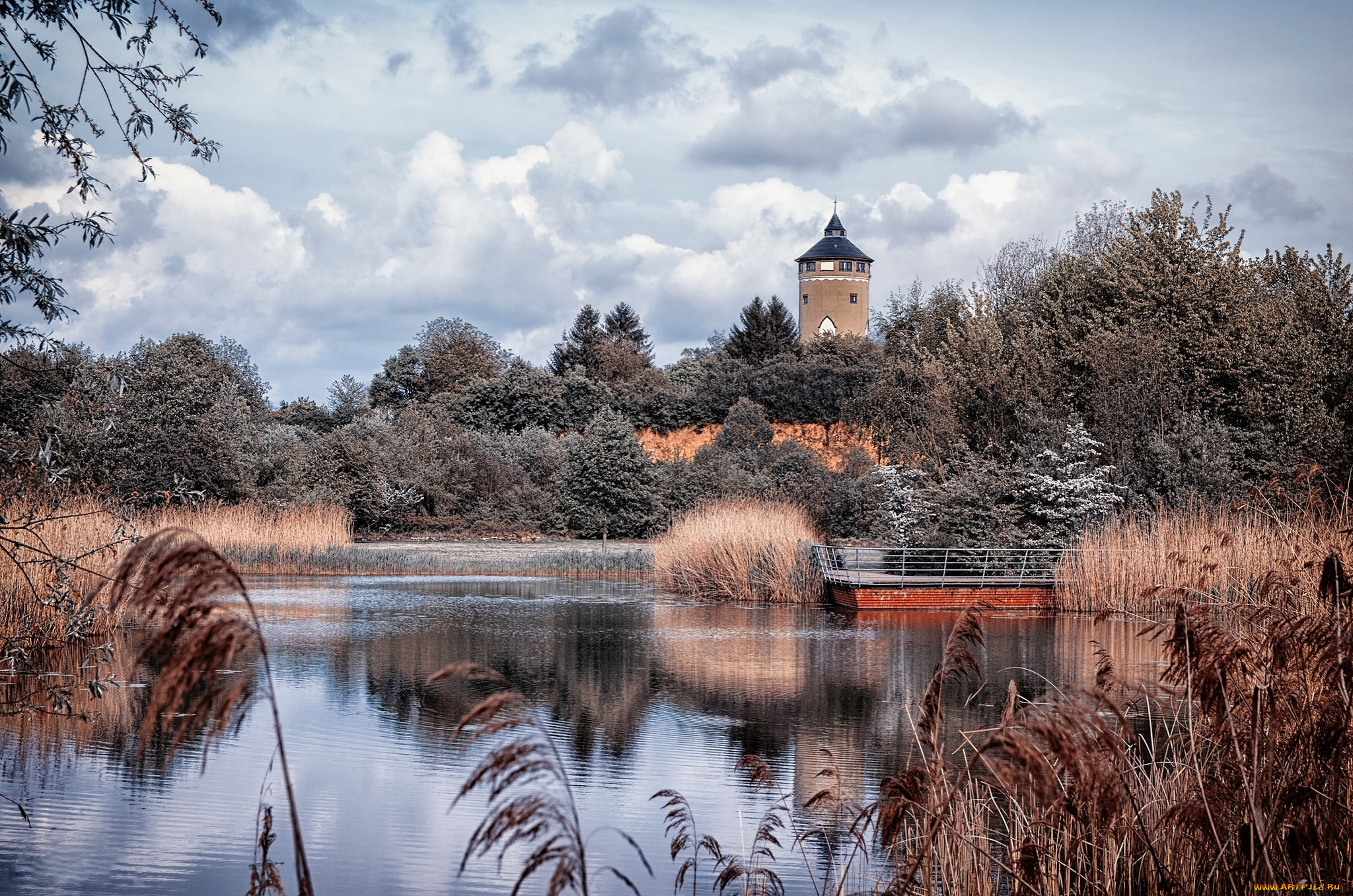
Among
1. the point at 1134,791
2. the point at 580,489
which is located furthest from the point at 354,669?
the point at 580,489

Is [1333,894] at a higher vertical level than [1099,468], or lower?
lower

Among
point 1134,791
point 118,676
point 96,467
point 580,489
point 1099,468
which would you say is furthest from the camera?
point 580,489

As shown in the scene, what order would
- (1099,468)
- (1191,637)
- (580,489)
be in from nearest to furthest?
(1191,637) → (1099,468) → (580,489)

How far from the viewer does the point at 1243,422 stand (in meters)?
25.1

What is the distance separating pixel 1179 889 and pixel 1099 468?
62.7 feet

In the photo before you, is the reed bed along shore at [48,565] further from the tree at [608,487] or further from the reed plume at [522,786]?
the tree at [608,487]

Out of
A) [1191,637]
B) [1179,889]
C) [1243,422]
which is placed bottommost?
[1179,889]

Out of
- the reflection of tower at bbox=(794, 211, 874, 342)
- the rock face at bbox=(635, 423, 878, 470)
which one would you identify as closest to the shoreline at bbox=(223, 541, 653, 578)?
the rock face at bbox=(635, 423, 878, 470)

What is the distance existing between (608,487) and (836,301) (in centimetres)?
3417

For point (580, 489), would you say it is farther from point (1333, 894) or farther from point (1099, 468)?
point (1333, 894)

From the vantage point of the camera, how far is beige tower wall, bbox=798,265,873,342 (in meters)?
62.0

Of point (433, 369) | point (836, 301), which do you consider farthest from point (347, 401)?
point (836, 301)

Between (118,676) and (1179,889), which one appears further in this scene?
(118,676)

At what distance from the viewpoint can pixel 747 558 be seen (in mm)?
20688
